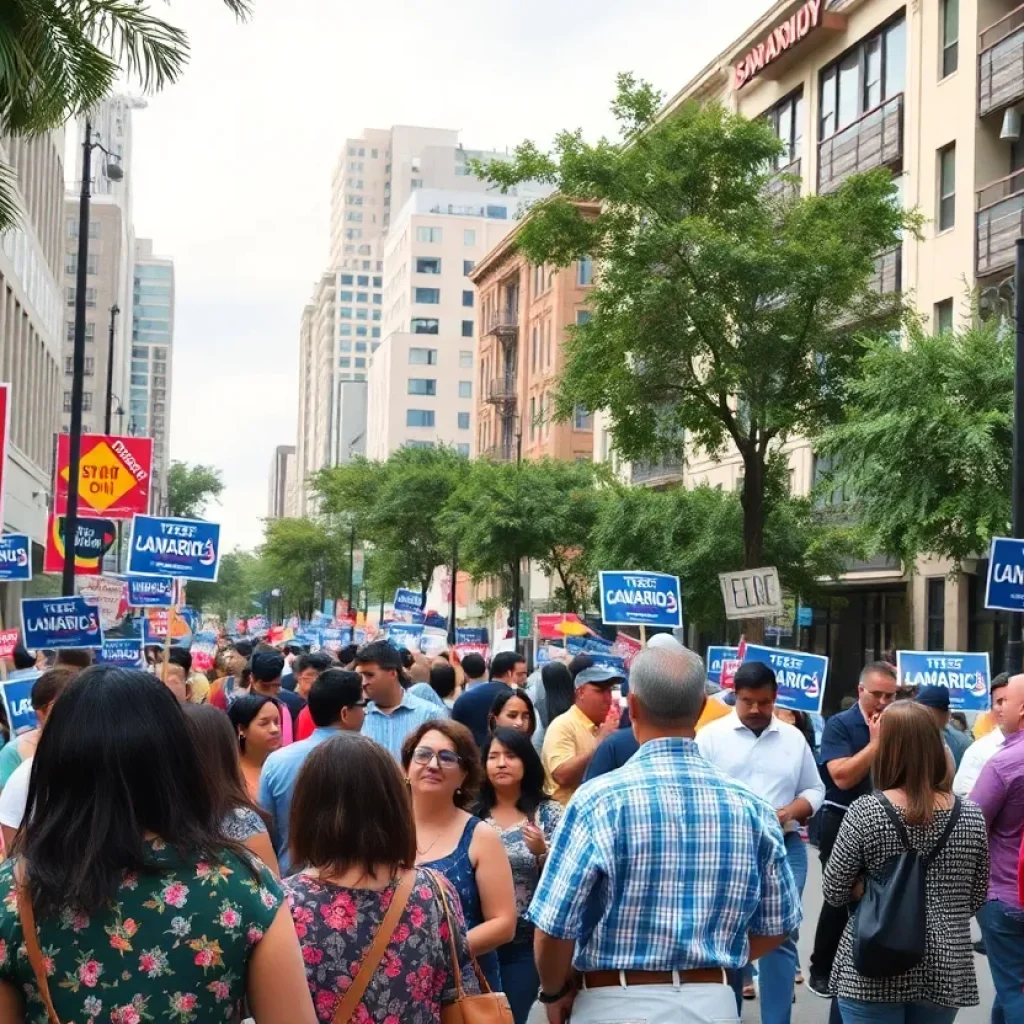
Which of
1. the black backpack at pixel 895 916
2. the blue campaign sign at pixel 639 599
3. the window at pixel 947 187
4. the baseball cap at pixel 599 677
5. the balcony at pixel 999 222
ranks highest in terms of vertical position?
the window at pixel 947 187

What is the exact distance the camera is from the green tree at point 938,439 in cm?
2775

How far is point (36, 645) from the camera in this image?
18562mm

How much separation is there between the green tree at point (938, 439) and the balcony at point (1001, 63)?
7503 mm

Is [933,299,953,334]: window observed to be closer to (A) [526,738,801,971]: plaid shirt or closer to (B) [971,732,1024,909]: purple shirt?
(B) [971,732,1024,909]: purple shirt

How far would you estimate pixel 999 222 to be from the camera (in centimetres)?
3516

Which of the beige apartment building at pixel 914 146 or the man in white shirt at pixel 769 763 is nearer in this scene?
the man in white shirt at pixel 769 763

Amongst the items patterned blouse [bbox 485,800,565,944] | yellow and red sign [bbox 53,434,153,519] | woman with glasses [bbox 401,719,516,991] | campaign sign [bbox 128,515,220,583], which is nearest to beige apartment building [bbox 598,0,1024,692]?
yellow and red sign [bbox 53,434,153,519]

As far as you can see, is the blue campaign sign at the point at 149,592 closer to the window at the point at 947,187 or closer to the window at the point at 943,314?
the window at the point at 943,314

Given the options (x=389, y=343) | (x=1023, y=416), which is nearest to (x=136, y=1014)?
(x=1023, y=416)

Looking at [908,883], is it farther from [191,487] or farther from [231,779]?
[191,487]

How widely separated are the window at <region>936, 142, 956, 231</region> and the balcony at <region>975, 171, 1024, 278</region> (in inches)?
64.2

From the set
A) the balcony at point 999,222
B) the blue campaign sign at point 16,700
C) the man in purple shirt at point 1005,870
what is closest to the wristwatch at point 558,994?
the man in purple shirt at point 1005,870

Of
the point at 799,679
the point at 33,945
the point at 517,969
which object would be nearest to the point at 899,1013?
the point at 517,969

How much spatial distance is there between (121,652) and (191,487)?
420 feet
